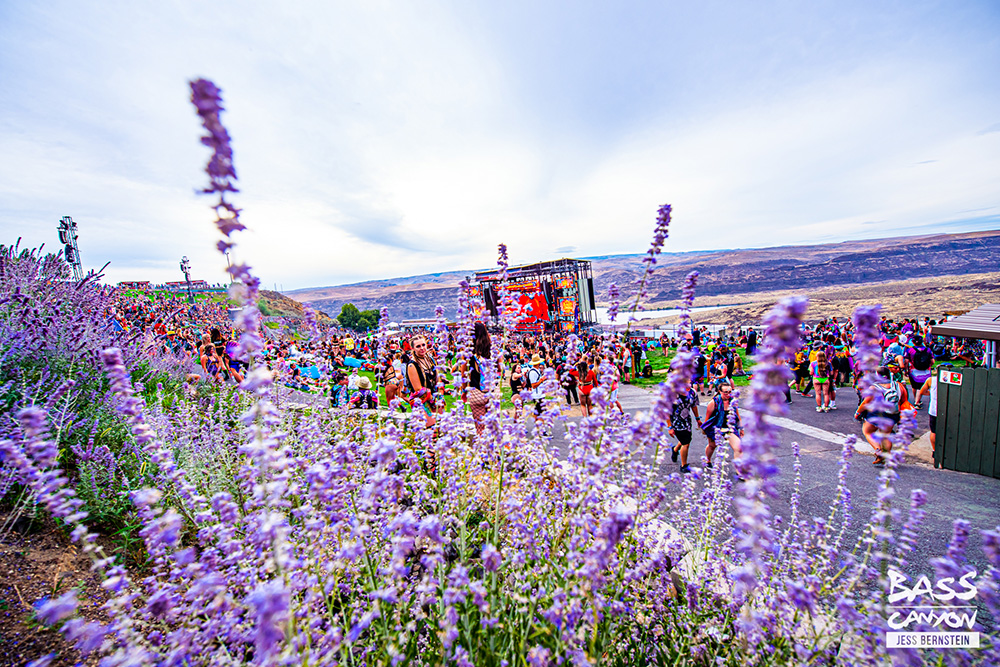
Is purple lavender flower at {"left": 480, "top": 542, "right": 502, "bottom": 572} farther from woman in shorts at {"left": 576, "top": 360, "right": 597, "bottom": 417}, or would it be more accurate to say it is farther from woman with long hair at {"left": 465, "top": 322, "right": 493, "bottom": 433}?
woman in shorts at {"left": 576, "top": 360, "right": 597, "bottom": 417}

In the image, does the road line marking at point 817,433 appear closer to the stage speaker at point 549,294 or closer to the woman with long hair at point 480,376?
the woman with long hair at point 480,376

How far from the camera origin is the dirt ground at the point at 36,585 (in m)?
2.33

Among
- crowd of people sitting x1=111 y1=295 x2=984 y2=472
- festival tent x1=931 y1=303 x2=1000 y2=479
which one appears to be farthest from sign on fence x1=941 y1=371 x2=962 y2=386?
crowd of people sitting x1=111 y1=295 x2=984 y2=472

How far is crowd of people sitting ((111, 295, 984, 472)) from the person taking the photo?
2.72m

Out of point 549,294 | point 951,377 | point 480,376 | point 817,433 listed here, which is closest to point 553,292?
point 549,294

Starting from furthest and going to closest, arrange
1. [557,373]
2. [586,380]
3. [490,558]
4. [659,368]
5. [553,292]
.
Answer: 1. [553,292]
2. [659,368]
3. [586,380]
4. [557,373]
5. [490,558]

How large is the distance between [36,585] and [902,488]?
9.84m

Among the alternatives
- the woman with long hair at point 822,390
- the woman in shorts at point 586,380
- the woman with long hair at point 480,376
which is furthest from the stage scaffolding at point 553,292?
the woman with long hair at point 480,376

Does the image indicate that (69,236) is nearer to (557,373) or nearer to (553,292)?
(557,373)

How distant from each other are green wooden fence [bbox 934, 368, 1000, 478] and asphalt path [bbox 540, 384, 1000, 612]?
0.21 meters

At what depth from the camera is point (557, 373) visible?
6230 millimetres

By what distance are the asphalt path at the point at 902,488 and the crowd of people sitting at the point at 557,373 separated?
2.01 feet

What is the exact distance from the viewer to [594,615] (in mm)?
1464

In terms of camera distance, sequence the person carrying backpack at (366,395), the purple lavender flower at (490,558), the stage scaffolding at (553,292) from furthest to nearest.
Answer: the stage scaffolding at (553,292) → the person carrying backpack at (366,395) → the purple lavender flower at (490,558)
